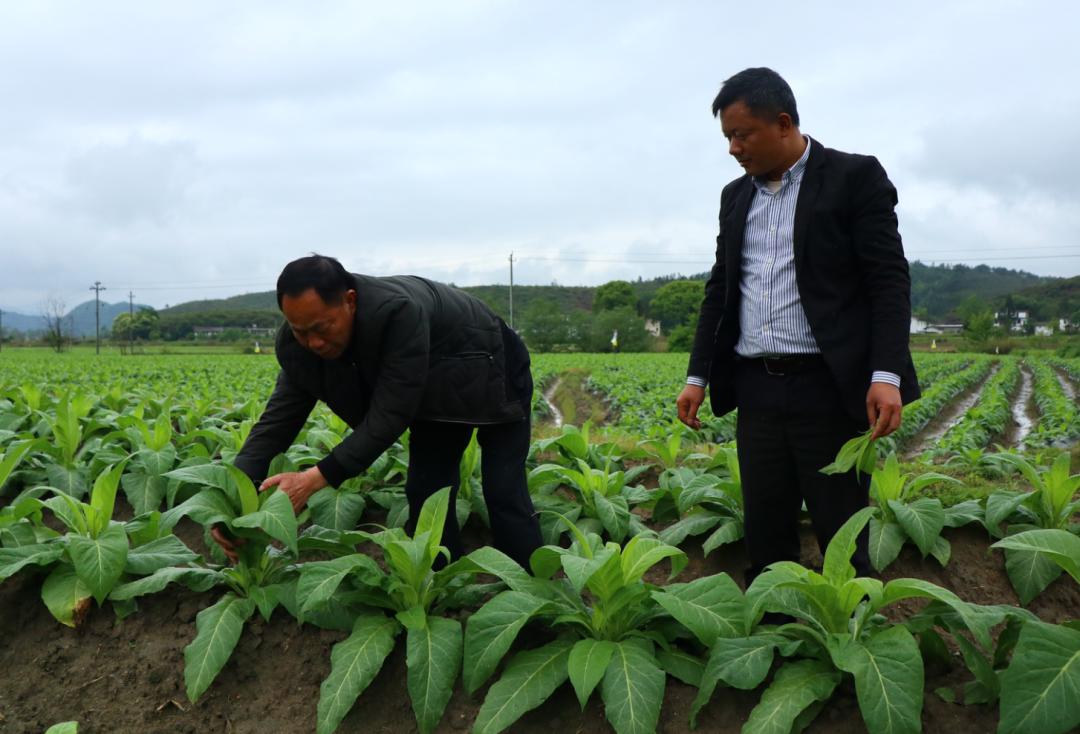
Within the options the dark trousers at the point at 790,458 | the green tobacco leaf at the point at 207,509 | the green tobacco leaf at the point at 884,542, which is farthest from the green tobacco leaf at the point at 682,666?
the green tobacco leaf at the point at 207,509

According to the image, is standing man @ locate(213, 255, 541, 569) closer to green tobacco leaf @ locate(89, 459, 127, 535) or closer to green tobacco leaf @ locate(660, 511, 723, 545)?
green tobacco leaf @ locate(89, 459, 127, 535)

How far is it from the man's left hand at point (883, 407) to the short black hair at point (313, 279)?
1.73m

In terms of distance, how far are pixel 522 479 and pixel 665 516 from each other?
3.27 ft

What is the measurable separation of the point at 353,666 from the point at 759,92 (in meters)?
2.22

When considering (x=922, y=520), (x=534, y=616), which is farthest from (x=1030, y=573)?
(x=534, y=616)

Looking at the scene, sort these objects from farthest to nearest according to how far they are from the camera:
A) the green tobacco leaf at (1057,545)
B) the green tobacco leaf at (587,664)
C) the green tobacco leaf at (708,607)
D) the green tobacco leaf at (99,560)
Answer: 1. the green tobacco leaf at (99,560)
2. the green tobacco leaf at (708,607)
3. the green tobacco leaf at (587,664)
4. the green tobacco leaf at (1057,545)

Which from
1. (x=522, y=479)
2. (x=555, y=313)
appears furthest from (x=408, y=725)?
(x=555, y=313)

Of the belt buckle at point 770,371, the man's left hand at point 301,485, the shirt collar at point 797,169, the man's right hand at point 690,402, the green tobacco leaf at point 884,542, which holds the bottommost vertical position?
the green tobacco leaf at point 884,542

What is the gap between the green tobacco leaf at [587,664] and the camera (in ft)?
7.45

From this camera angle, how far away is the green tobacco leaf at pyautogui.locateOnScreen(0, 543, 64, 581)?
2946 millimetres

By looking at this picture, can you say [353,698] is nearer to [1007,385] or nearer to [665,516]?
[665,516]

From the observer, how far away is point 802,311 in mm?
2693

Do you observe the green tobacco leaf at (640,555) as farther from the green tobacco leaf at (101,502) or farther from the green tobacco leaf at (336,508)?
the green tobacco leaf at (101,502)

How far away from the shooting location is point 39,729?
2623mm
